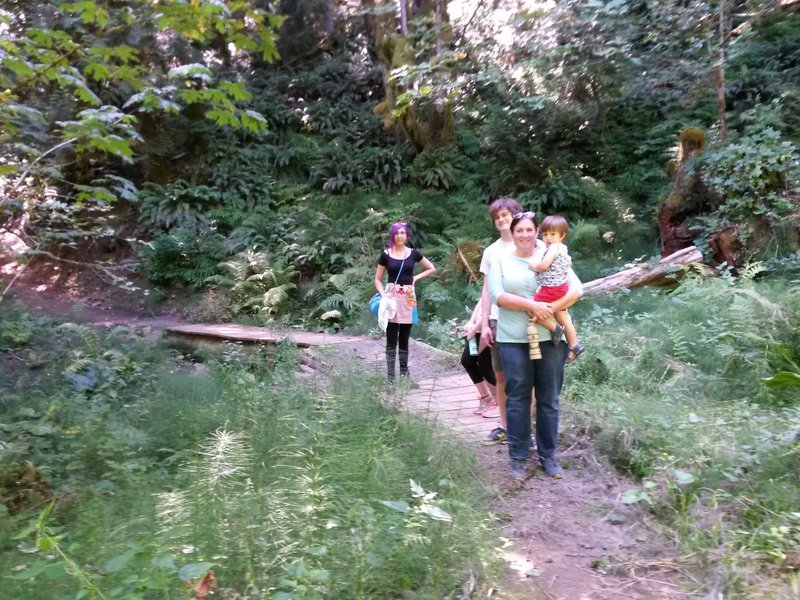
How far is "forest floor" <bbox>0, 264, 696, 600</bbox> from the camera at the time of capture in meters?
2.90

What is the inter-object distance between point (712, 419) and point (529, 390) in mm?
1328

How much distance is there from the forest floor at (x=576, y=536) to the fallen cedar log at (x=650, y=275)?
4.87m

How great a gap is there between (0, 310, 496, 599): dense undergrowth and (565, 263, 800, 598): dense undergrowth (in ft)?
3.78

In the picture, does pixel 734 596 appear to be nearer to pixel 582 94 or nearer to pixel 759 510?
pixel 759 510

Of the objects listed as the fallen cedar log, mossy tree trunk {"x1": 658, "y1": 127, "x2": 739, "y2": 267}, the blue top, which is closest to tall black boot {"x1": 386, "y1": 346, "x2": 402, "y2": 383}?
the blue top

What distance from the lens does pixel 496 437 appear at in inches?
191

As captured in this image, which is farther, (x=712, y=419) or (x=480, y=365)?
(x=480, y=365)

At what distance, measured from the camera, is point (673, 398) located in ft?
16.7

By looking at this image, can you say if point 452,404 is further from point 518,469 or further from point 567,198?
point 567,198

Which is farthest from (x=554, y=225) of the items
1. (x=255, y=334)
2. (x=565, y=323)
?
(x=255, y=334)

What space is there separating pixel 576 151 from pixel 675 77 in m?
5.62

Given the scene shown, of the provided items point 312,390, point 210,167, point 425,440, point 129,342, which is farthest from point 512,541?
point 210,167

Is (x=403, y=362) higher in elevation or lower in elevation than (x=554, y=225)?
lower

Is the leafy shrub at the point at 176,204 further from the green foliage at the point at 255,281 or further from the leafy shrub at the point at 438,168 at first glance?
the leafy shrub at the point at 438,168
